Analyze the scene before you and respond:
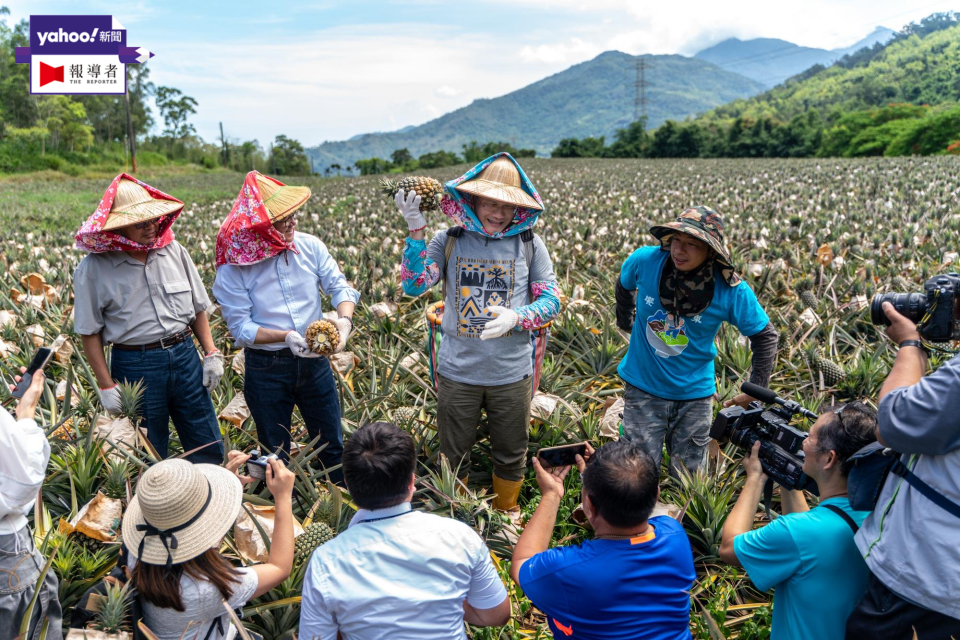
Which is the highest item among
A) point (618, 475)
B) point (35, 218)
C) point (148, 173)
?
point (148, 173)

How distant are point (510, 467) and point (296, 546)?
4.25 feet

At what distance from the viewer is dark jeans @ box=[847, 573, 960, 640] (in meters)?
1.65

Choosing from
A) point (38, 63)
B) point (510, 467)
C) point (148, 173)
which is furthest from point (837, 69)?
point (510, 467)

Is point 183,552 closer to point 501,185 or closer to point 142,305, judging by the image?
point 142,305

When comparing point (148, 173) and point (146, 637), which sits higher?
point (148, 173)

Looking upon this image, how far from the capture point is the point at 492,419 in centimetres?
328

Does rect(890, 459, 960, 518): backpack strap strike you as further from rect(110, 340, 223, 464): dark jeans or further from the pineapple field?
rect(110, 340, 223, 464): dark jeans

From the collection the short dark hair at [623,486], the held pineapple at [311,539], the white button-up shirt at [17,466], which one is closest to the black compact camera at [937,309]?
the short dark hair at [623,486]

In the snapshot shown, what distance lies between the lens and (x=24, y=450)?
184 centimetres

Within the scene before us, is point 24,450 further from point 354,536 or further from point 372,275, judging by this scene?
point 372,275

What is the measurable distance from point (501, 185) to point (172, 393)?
2108 millimetres

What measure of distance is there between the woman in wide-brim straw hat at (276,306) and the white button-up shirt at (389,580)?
137cm

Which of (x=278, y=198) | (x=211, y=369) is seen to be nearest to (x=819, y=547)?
(x=278, y=198)

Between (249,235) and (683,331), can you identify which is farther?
(249,235)
